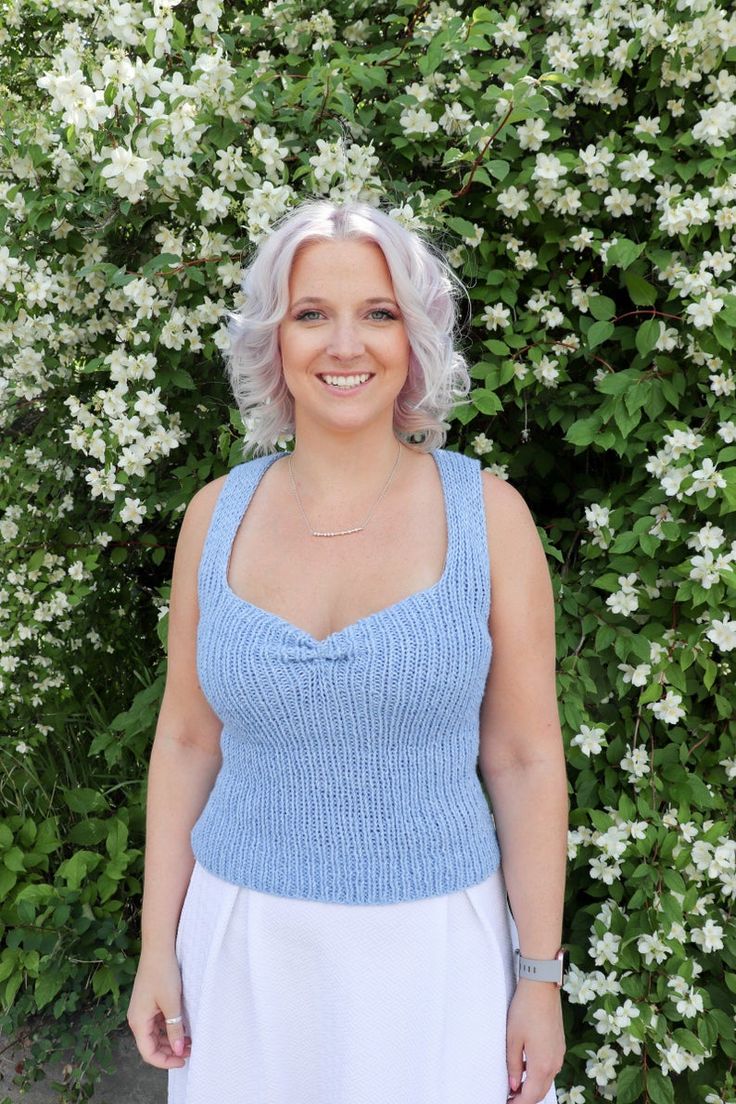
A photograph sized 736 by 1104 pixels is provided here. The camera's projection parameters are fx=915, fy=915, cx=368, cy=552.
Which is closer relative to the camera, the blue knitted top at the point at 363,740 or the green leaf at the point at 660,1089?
the blue knitted top at the point at 363,740

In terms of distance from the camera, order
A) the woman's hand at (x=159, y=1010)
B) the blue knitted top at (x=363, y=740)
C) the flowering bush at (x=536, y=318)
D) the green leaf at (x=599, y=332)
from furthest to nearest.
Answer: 1. the green leaf at (x=599, y=332)
2. the flowering bush at (x=536, y=318)
3. the woman's hand at (x=159, y=1010)
4. the blue knitted top at (x=363, y=740)

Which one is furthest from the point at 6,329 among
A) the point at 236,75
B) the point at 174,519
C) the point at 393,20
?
→ the point at 393,20

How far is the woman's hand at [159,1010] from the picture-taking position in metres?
1.63

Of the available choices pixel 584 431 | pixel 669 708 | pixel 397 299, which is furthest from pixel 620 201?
pixel 669 708

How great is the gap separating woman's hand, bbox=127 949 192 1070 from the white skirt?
83 millimetres

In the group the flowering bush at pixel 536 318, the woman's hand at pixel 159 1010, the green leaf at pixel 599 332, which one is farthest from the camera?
the green leaf at pixel 599 332

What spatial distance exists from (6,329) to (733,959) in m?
2.42

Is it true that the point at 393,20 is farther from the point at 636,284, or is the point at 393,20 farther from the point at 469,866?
the point at 469,866

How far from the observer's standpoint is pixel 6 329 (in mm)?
2439

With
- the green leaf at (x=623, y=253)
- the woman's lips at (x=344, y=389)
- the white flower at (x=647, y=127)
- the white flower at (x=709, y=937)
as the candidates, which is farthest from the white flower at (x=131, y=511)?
the white flower at (x=709, y=937)

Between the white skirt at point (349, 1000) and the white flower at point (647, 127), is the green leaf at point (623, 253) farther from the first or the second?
the white skirt at point (349, 1000)

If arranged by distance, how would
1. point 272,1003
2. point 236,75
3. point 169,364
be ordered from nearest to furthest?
point 272,1003 → point 236,75 → point 169,364

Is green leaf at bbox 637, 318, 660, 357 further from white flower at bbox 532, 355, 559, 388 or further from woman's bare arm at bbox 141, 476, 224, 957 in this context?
woman's bare arm at bbox 141, 476, 224, 957

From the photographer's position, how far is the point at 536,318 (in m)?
2.27
